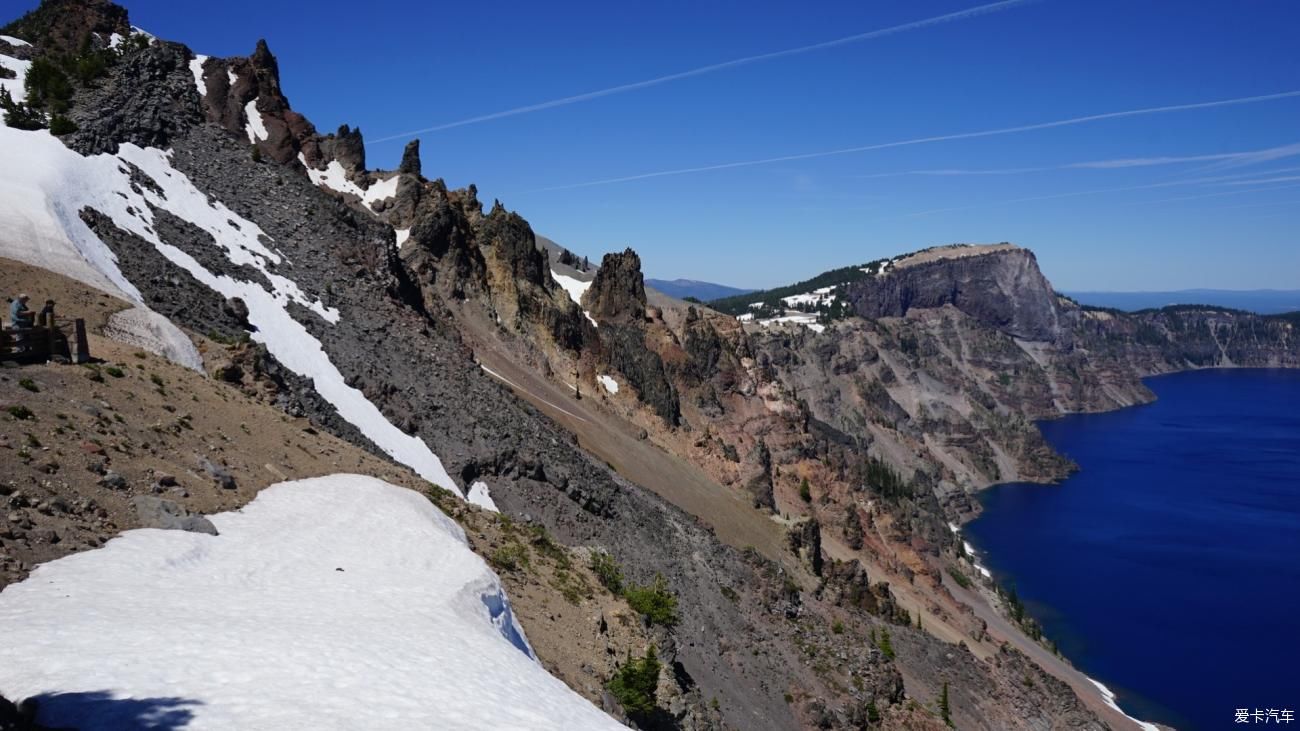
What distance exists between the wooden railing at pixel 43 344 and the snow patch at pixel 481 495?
17368 millimetres

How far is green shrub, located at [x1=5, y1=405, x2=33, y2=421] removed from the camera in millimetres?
17484

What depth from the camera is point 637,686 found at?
2069 cm

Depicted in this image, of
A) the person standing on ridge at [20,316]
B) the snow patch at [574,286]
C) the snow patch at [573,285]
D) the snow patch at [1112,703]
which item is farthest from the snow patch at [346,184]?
the snow patch at [1112,703]

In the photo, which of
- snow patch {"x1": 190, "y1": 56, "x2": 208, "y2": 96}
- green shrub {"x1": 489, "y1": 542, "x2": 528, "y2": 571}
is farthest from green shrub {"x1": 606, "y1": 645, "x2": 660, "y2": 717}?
snow patch {"x1": 190, "y1": 56, "x2": 208, "y2": 96}

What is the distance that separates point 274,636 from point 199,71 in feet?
217

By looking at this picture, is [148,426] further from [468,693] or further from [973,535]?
[973,535]

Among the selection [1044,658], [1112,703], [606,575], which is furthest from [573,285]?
[606,575]

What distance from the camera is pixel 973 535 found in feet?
514

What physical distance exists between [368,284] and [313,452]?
77.9ft

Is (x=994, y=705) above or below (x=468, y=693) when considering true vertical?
below

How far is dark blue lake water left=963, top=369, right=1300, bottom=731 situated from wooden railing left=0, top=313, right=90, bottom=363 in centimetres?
9335

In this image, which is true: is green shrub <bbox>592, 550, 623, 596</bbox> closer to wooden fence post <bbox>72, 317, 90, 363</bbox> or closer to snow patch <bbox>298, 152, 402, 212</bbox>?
wooden fence post <bbox>72, 317, 90, 363</bbox>

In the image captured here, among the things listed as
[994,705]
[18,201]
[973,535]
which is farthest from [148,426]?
[973,535]

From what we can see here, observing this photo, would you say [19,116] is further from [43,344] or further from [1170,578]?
[1170,578]
